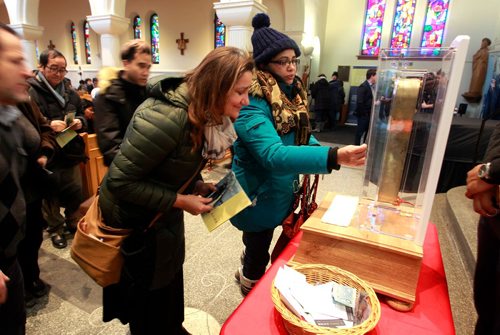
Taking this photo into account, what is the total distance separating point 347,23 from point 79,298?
11.0 m

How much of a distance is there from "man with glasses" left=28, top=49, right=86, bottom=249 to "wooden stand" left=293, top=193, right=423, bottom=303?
185 cm

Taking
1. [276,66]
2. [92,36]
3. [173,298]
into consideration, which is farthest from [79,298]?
[92,36]

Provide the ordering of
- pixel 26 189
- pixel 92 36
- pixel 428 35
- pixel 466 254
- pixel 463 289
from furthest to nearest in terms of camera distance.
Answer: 1. pixel 92 36
2. pixel 428 35
3. pixel 466 254
4. pixel 463 289
5. pixel 26 189

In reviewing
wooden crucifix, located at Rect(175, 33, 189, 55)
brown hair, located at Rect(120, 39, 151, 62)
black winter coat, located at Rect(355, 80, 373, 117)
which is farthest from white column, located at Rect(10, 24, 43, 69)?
black winter coat, located at Rect(355, 80, 373, 117)

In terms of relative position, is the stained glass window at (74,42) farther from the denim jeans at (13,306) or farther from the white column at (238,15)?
the denim jeans at (13,306)

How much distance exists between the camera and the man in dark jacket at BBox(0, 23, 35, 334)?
0.87 meters

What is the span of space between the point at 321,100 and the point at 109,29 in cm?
563

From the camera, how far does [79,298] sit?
197 centimetres

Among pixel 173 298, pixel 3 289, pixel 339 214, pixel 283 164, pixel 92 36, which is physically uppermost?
pixel 92 36

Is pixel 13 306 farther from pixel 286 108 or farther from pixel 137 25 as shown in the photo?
pixel 137 25

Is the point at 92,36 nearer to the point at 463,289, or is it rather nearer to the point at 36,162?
the point at 36,162

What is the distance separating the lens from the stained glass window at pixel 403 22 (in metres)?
9.52

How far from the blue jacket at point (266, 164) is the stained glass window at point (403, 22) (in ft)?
32.8

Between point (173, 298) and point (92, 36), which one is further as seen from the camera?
point (92, 36)
